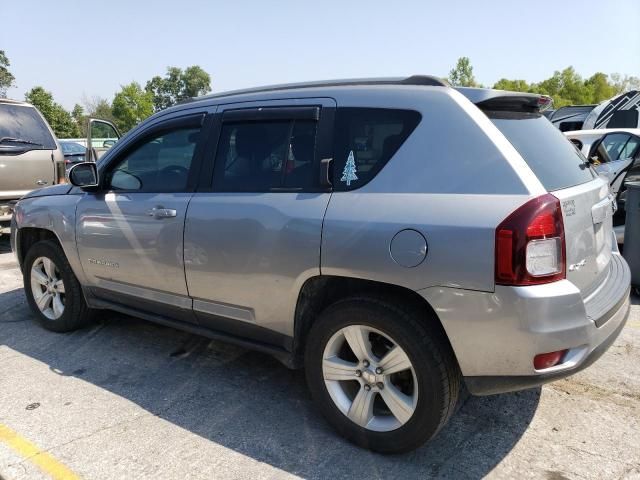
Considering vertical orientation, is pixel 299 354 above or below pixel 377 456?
above

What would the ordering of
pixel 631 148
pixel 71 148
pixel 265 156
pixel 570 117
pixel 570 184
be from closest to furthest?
pixel 570 184
pixel 265 156
pixel 631 148
pixel 71 148
pixel 570 117

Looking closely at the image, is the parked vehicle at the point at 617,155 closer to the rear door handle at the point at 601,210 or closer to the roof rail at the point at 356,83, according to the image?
the rear door handle at the point at 601,210

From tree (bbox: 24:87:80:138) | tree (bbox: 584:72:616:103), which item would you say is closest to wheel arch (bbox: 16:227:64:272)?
tree (bbox: 24:87:80:138)

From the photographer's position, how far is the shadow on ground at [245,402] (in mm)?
2639

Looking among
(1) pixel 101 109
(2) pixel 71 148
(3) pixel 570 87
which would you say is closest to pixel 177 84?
(1) pixel 101 109

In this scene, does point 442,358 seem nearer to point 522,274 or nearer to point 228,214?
point 522,274

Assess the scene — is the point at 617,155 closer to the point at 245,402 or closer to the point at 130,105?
the point at 245,402

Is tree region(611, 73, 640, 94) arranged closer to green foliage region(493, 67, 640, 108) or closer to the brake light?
green foliage region(493, 67, 640, 108)

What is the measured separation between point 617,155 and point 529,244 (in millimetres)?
6157

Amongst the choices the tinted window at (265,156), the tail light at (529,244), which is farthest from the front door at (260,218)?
the tail light at (529,244)

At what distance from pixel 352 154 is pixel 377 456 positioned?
1601mm

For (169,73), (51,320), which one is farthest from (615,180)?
(169,73)

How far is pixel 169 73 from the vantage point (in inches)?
4048

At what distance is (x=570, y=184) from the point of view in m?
2.54
